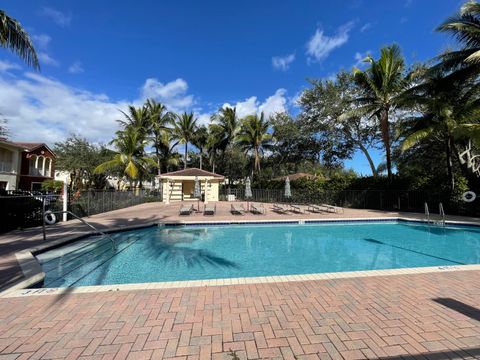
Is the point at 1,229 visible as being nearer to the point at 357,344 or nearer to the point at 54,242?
the point at 54,242

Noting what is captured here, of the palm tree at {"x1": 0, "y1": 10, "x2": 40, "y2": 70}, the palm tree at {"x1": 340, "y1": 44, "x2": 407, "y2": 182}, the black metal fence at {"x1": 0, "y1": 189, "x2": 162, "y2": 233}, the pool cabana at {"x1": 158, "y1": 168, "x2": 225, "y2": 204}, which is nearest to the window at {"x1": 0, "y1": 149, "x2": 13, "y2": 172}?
the black metal fence at {"x1": 0, "y1": 189, "x2": 162, "y2": 233}

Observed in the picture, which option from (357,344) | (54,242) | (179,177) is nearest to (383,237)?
(357,344)

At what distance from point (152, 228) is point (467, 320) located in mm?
11236

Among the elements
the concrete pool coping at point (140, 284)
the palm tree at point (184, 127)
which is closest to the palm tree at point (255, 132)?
the palm tree at point (184, 127)

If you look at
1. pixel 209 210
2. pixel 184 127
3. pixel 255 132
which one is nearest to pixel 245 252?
pixel 209 210

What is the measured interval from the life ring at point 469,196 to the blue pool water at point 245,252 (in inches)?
102

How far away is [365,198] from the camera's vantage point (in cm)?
2009

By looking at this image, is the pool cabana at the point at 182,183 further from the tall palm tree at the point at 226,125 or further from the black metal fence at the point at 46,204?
the tall palm tree at the point at 226,125

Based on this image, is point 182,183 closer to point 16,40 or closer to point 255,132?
point 255,132

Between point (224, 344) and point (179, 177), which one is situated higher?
point (179, 177)

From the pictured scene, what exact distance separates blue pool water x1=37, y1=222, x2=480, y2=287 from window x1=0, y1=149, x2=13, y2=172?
71.7 feet

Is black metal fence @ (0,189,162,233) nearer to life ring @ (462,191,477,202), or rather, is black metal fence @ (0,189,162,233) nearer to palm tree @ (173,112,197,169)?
palm tree @ (173,112,197,169)

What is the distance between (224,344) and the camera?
2814 millimetres

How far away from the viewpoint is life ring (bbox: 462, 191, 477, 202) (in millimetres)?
13583
